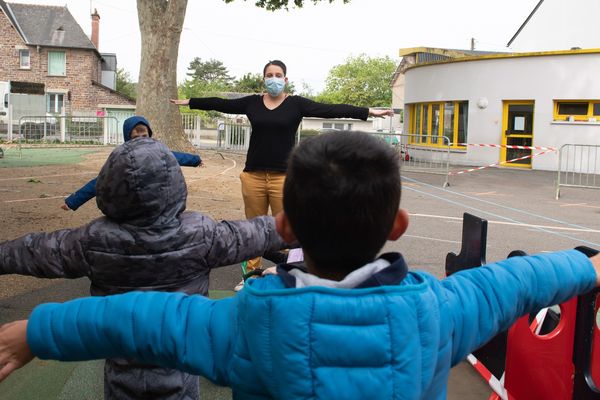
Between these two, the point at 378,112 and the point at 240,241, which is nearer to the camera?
the point at 240,241

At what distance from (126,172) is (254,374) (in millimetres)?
1123

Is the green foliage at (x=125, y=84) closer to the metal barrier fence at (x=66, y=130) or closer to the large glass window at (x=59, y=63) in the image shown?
the large glass window at (x=59, y=63)

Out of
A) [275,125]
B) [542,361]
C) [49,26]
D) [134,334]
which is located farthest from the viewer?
[49,26]

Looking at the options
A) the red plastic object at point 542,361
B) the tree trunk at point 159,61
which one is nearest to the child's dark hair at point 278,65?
the red plastic object at point 542,361

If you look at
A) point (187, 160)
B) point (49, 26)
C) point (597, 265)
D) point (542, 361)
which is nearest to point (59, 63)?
point (49, 26)

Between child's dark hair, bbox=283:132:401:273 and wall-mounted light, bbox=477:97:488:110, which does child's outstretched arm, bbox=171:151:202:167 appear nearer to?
child's dark hair, bbox=283:132:401:273

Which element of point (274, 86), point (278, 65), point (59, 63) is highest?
point (59, 63)

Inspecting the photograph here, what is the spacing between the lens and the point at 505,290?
1.53 metres

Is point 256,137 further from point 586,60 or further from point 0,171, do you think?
point 586,60

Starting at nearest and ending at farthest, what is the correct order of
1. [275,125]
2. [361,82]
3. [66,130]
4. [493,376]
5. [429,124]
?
[493,376] → [275,125] → [429,124] → [66,130] → [361,82]

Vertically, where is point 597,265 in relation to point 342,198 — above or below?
below

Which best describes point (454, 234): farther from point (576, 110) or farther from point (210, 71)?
point (210, 71)

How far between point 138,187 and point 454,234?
7.24 meters

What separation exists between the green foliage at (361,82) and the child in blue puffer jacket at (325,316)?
85.3m
